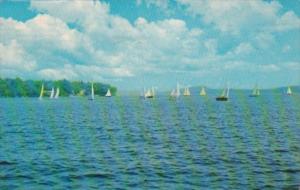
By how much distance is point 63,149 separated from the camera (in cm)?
4934

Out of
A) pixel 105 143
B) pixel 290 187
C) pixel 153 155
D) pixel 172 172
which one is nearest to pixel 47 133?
pixel 105 143

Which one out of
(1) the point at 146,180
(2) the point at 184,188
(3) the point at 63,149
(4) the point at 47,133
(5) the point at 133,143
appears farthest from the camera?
(4) the point at 47,133

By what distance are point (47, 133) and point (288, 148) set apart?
39935 mm

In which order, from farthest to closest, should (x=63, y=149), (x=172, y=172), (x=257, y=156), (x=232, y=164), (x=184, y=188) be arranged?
(x=63, y=149) < (x=257, y=156) < (x=232, y=164) < (x=172, y=172) < (x=184, y=188)

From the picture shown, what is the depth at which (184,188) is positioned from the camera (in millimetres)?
30469

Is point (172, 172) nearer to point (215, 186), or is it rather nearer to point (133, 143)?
point (215, 186)

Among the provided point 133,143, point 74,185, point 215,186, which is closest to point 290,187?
point 215,186

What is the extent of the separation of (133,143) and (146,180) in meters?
22.0

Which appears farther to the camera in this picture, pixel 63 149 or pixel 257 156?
pixel 63 149

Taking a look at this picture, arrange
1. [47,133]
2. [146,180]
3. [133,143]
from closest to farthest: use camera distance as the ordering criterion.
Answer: [146,180]
[133,143]
[47,133]

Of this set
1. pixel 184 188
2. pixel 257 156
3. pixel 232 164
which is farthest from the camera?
pixel 257 156

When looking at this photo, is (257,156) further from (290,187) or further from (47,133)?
(47,133)

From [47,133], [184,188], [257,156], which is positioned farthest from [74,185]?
[47,133]

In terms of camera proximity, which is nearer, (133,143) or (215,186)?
(215,186)
